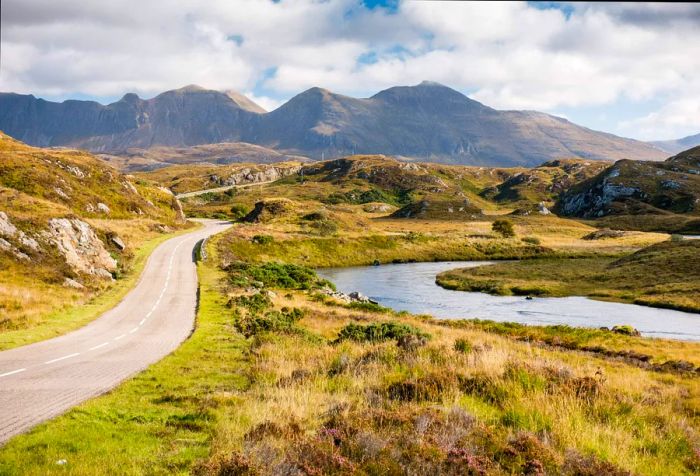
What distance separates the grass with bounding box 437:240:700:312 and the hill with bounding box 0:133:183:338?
4601 centimetres

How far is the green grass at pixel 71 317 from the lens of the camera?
23781 mm

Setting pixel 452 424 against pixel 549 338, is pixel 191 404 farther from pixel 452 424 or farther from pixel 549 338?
pixel 549 338

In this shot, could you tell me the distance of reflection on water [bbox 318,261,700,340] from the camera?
4619 cm

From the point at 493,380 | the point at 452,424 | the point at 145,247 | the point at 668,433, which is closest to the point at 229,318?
the point at 493,380

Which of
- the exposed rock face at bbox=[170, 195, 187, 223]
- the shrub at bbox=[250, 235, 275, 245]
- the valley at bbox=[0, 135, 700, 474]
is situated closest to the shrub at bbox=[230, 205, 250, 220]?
the exposed rock face at bbox=[170, 195, 187, 223]

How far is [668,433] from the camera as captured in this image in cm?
1072

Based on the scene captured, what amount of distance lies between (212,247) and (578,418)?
2732 inches

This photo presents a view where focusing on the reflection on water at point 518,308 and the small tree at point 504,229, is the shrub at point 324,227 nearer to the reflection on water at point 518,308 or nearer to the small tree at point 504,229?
the reflection on water at point 518,308

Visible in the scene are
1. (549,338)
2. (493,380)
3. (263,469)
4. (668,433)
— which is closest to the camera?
(263,469)

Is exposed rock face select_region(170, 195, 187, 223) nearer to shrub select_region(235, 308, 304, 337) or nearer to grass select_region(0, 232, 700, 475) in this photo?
shrub select_region(235, 308, 304, 337)

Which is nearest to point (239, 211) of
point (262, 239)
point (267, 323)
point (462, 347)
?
point (262, 239)

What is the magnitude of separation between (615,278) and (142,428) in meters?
73.2

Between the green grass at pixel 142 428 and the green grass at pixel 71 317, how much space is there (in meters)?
9.49

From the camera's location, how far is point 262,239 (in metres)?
90.5
